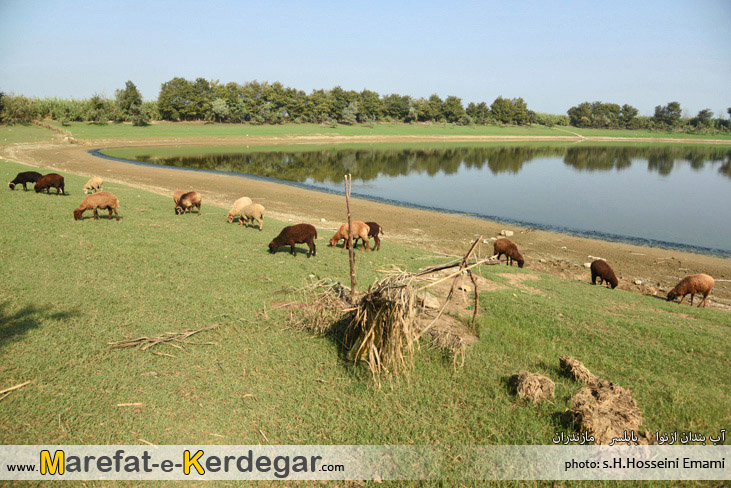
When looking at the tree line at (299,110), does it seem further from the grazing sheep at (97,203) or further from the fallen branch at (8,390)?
the fallen branch at (8,390)

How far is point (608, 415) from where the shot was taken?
489 cm

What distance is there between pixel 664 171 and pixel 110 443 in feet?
236

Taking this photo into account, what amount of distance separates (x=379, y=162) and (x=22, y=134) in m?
52.6

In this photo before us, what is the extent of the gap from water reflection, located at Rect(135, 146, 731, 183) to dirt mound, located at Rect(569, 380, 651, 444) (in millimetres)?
34777

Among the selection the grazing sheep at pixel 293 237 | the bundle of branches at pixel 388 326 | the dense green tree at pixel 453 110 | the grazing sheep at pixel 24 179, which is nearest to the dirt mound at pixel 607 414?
the bundle of branches at pixel 388 326

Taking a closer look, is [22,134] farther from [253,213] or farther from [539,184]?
[539,184]

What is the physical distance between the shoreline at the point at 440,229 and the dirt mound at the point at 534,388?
1055 centimetres

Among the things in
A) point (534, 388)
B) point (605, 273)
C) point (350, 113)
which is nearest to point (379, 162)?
point (605, 273)

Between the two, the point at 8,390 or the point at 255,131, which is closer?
the point at 8,390

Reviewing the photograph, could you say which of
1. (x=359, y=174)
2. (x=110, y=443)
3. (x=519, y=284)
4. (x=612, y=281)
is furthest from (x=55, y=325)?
(x=359, y=174)

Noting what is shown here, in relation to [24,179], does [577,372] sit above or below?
below

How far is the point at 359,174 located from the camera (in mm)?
44562

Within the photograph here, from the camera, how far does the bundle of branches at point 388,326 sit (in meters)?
5.81

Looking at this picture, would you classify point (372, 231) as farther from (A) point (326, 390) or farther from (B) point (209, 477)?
(B) point (209, 477)
